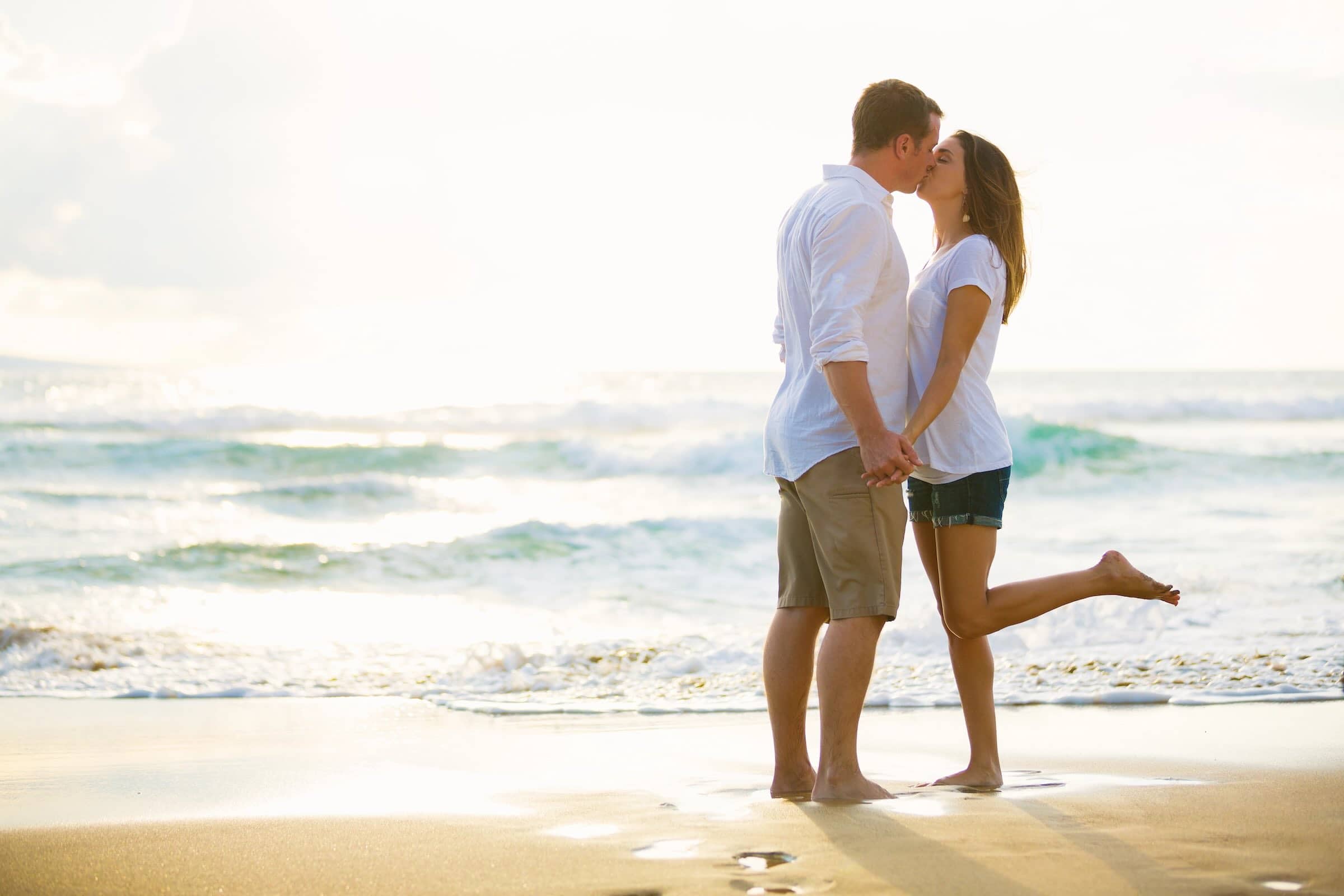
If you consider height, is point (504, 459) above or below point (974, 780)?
above

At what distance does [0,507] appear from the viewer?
1352 centimetres

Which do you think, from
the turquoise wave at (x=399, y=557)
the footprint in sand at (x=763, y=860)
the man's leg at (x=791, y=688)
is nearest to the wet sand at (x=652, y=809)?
the footprint in sand at (x=763, y=860)

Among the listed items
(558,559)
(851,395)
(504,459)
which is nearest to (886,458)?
(851,395)

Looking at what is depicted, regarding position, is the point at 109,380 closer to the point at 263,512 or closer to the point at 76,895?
the point at 263,512

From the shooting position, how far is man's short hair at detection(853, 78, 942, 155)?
2924 millimetres

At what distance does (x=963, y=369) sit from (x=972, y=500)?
33 cm

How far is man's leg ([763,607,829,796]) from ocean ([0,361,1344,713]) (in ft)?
5.80

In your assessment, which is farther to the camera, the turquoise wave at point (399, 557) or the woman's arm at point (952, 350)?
the turquoise wave at point (399, 557)

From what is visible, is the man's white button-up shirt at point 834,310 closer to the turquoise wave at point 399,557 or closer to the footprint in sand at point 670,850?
the footprint in sand at point 670,850

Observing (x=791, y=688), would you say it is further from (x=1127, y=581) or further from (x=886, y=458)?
(x=1127, y=581)

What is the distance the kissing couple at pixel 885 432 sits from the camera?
2.80 metres

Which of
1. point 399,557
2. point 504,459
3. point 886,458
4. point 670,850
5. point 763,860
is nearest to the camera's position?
point 763,860

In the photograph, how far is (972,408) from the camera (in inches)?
118

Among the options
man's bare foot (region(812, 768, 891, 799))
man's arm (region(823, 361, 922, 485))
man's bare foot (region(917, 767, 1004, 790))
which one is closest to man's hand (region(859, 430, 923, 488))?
man's arm (region(823, 361, 922, 485))
